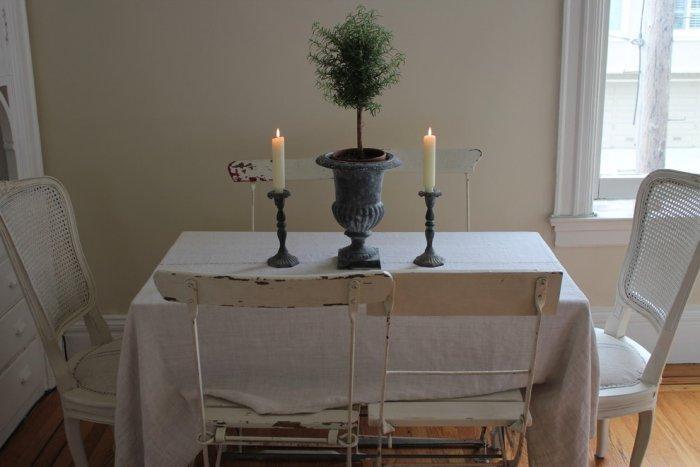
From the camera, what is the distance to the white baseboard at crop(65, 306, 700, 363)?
3320 mm

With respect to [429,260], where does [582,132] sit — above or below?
above

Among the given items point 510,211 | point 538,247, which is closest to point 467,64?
point 510,211

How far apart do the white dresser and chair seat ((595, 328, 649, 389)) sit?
1923mm

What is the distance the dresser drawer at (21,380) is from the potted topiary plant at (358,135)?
1304 mm

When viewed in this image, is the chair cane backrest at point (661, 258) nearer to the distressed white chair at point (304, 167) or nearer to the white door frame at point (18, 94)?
the distressed white chair at point (304, 167)

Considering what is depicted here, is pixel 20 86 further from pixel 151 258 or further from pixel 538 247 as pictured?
pixel 538 247

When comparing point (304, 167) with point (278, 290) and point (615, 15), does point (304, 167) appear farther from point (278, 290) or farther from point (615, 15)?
point (615, 15)

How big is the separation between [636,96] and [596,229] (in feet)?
1.77

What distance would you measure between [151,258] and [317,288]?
5.43 feet

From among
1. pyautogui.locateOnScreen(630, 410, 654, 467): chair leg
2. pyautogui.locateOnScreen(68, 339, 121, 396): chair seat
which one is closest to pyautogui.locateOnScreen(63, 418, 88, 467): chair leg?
pyautogui.locateOnScreen(68, 339, 121, 396): chair seat

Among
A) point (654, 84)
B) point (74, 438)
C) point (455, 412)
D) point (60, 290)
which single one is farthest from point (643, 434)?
point (60, 290)

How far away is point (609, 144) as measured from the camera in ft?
10.7

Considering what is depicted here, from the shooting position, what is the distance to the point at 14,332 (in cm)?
285

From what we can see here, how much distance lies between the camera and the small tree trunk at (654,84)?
3.12 metres
